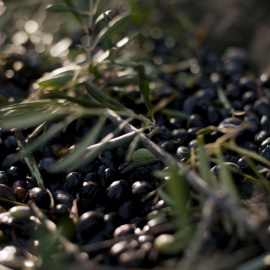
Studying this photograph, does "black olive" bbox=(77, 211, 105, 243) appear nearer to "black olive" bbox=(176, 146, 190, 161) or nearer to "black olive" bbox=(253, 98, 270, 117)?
"black olive" bbox=(176, 146, 190, 161)

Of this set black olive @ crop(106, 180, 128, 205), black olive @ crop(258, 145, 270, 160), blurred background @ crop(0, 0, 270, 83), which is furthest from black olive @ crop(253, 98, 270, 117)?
black olive @ crop(106, 180, 128, 205)

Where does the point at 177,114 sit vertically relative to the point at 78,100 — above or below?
below

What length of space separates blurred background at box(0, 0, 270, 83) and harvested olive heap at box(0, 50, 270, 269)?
63cm

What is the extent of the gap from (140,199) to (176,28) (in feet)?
5.32

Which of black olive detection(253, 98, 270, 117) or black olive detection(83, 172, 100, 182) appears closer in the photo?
black olive detection(83, 172, 100, 182)

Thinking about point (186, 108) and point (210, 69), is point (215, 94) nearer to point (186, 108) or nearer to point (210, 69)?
point (186, 108)

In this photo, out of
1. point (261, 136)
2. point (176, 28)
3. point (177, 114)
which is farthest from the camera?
point (176, 28)

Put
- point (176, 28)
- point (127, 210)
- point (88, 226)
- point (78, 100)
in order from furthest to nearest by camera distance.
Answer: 1. point (176, 28)
2. point (78, 100)
3. point (127, 210)
4. point (88, 226)

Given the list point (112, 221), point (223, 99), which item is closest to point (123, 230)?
point (112, 221)

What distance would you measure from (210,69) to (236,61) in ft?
0.56

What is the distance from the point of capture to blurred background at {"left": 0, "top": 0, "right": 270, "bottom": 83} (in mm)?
2197

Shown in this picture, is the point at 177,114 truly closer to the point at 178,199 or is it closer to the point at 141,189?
the point at 141,189

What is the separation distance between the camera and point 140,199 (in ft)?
3.65

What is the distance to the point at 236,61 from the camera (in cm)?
210
